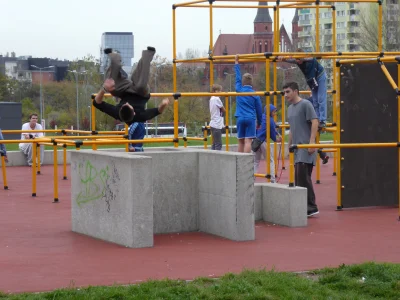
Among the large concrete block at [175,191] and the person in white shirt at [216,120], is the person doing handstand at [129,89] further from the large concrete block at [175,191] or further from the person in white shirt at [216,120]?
the person in white shirt at [216,120]

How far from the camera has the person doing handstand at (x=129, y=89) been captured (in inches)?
471

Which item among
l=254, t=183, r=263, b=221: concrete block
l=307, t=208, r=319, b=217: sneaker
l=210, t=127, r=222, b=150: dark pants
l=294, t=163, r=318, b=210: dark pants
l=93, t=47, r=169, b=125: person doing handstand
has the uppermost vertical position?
l=93, t=47, r=169, b=125: person doing handstand

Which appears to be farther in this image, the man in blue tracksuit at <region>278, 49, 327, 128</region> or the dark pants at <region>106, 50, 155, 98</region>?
the man in blue tracksuit at <region>278, 49, 327, 128</region>

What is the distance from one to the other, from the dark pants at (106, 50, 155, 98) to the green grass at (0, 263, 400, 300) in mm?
4367

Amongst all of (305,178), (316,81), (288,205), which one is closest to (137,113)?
(288,205)

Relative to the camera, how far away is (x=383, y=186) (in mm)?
14453

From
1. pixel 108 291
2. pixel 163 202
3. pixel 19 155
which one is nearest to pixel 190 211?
pixel 163 202

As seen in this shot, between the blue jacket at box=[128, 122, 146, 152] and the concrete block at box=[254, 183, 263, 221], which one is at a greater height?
the blue jacket at box=[128, 122, 146, 152]

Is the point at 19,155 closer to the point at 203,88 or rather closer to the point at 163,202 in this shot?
the point at 163,202

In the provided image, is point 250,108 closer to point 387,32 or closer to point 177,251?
point 177,251

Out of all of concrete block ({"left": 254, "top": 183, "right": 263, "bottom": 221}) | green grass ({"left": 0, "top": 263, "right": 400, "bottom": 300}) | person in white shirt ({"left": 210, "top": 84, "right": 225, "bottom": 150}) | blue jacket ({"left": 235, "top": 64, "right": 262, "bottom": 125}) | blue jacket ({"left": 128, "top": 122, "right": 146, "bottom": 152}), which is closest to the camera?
green grass ({"left": 0, "top": 263, "right": 400, "bottom": 300})

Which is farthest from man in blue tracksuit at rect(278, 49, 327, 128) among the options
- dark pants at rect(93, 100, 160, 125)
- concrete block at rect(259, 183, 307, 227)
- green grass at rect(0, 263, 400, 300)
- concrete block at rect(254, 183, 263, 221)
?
green grass at rect(0, 263, 400, 300)

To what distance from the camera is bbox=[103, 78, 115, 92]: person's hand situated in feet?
38.9

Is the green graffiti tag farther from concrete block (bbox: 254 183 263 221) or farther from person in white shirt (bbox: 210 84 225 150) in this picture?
person in white shirt (bbox: 210 84 225 150)
